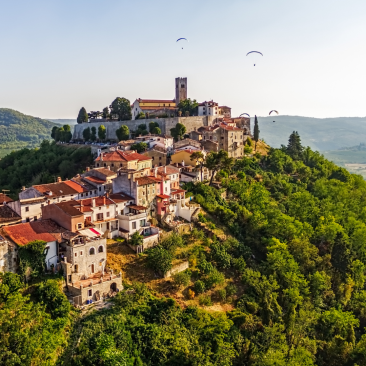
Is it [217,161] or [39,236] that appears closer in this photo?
[39,236]

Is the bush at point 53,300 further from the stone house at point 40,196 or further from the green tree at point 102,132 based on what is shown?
the green tree at point 102,132

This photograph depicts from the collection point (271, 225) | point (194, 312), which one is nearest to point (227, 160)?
point (271, 225)

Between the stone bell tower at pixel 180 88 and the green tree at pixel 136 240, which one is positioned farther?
the stone bell tower at pixel 180 88

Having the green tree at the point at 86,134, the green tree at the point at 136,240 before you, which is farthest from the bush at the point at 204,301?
the green tree at the point at 86,134

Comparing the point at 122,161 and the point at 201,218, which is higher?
the point at 122,161

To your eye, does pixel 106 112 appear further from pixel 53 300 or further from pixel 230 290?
pixel 53 300

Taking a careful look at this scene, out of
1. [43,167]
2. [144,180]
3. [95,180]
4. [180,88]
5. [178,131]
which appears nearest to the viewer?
[144,180]

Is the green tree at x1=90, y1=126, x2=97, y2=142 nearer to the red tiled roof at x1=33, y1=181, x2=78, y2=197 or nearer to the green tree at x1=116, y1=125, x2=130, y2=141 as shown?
the green tree at x1=116, y1=125, x2=130, y2=141

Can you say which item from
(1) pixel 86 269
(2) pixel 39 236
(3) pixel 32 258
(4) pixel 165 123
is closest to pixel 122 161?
(1) pixel 86 269
